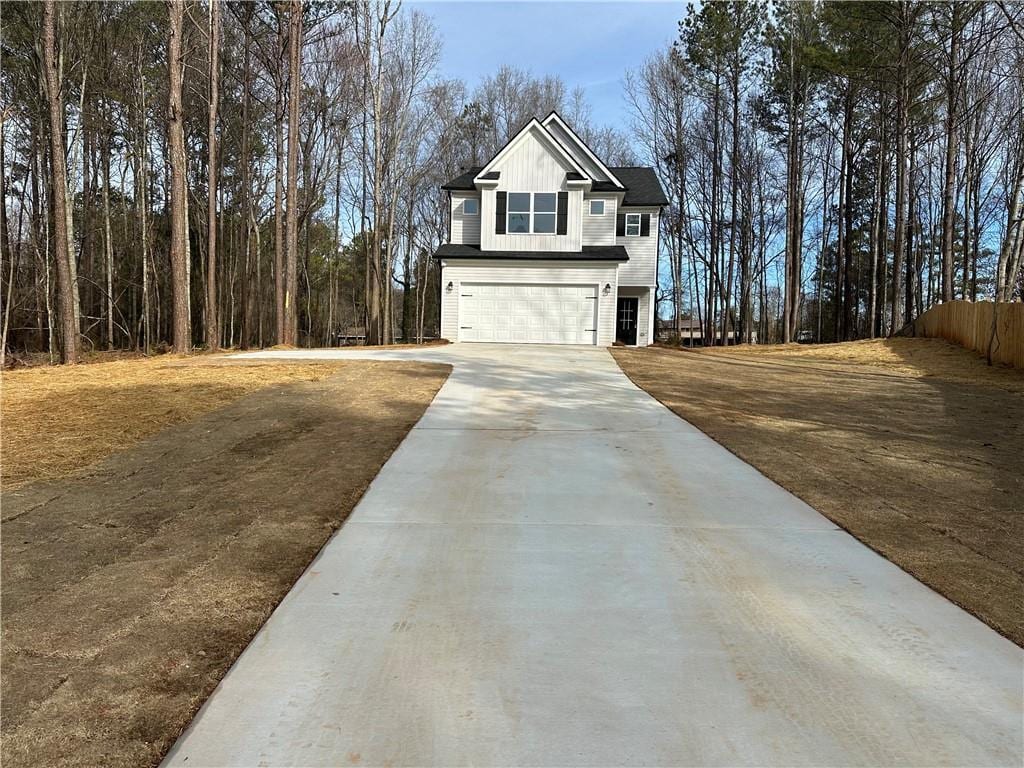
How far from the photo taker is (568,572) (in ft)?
11.1

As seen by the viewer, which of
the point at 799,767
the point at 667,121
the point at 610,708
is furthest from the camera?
the point at 667,121

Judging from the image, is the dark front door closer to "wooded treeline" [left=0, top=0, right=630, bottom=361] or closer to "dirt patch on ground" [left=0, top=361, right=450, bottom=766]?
"wooded treeline" [left=0, top=0, right=630, bottom=361]

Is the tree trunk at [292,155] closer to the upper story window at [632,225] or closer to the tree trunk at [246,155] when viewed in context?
the tree trunk at [246,155]

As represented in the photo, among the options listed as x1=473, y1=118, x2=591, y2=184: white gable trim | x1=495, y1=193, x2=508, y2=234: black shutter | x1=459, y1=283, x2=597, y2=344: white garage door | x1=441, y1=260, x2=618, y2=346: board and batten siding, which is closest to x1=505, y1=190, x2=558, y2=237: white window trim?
x1=495, y1=193, x2=508, y2=234: black shutter

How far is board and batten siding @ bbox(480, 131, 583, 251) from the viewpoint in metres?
21.4

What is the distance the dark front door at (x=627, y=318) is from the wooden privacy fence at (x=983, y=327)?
30.8 feet

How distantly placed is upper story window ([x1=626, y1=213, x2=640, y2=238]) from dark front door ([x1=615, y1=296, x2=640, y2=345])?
7.66 feet

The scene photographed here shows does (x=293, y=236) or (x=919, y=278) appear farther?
(x=919, y=278)

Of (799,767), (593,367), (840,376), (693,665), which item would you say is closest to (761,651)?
(693,665)

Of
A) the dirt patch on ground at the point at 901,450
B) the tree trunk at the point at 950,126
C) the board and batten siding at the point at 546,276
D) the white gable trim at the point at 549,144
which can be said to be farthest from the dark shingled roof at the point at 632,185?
the dirt patch on ground at the point at 901,450

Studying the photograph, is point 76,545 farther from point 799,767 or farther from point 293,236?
point 293,236

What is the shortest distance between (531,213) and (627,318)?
5.94 m

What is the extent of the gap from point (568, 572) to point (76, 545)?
111 inches

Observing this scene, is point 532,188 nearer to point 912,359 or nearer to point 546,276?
point 546,276
